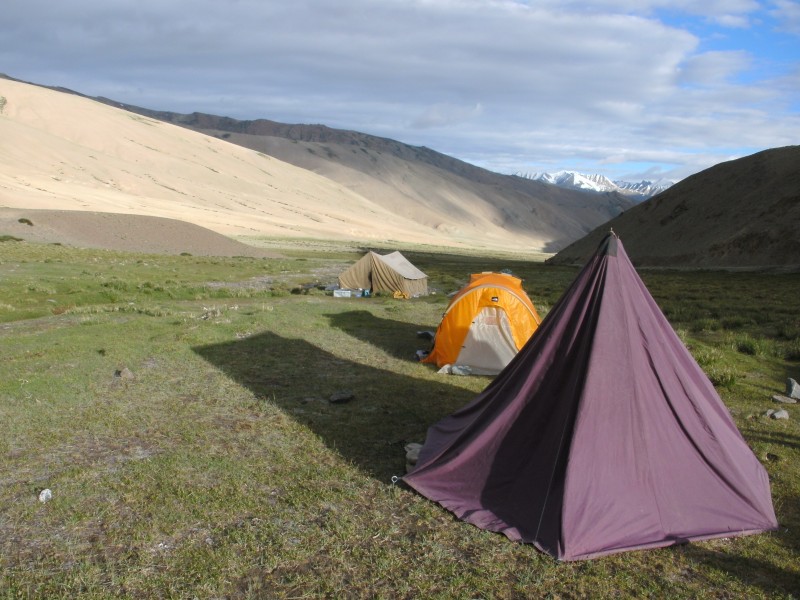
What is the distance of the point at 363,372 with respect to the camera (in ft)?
40.8

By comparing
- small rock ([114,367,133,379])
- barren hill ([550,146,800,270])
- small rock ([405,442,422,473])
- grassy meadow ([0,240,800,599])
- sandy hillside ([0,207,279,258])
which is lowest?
sandy hillside ([0,207,279,258])

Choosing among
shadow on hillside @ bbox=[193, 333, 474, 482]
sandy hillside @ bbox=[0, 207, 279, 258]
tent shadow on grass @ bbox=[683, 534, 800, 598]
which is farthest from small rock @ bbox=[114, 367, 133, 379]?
sandy hillside @ bbox=[0, 207, 279, 258]

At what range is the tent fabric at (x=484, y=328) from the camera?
A: 13.0m

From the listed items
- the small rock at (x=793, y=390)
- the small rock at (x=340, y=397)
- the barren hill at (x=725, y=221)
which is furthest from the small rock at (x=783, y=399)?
the barren hill at (x=725, y=221)

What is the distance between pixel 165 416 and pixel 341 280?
18882 millimetres

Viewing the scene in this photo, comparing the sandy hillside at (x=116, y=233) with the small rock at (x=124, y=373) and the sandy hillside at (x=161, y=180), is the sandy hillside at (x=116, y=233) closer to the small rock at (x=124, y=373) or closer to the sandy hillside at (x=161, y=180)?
the sandy hillside at (x=161, y=180)

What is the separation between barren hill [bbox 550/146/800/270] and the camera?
51.2m

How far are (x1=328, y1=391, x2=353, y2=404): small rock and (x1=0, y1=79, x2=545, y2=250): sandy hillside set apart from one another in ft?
206

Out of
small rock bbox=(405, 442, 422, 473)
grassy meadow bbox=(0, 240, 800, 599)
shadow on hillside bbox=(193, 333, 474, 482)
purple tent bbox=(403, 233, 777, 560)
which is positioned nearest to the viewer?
grassy meadow bbox=(0, 240, 800, 599)

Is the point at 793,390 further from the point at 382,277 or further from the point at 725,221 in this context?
the point at 725,221

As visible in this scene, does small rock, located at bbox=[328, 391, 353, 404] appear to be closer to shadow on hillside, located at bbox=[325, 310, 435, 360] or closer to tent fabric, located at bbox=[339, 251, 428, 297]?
shadow on hillside, located at bbox=[325, 310, 435, 360]

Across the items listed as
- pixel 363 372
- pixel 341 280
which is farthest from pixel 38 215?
pixel 363 372

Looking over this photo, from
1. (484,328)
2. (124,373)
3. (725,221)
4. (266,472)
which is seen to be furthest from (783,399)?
(725,221)

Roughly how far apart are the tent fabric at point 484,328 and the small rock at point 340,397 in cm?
319
